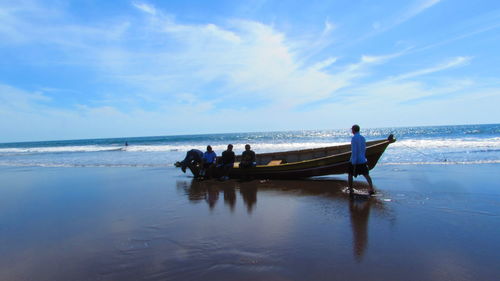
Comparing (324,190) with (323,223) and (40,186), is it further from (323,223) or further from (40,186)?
(40,186)

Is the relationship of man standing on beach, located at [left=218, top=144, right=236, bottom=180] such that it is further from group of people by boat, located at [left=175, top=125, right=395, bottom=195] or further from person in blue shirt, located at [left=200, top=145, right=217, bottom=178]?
person in blue shirt, located at [left=200, top=145, right=217, bottom=178]

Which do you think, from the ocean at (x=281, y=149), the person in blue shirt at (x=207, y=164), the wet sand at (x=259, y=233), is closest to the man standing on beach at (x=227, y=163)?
the person in blue shirt at (x=207, y=164)

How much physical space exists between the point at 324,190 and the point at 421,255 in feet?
15.6

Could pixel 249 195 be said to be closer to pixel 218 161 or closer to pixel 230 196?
pixel 230 196

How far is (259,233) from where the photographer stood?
5.06m

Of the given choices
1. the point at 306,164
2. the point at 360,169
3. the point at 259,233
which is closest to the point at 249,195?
the point at 306,164

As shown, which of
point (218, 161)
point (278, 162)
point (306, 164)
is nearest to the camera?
point (306, 164)

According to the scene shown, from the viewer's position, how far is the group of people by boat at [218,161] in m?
11.3

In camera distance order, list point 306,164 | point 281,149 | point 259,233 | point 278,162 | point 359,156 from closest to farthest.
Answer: point 259,233 < point 359,156 < point 306,164 < point 278,162 < point 281,149

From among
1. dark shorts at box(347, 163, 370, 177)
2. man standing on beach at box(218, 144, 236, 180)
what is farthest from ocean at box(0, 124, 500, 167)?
dark shorts at box(347, 163, 370, 177)

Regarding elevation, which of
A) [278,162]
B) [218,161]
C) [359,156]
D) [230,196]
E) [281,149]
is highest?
[359,156]

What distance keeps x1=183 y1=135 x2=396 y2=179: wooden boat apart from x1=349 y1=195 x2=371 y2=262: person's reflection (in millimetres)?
2383

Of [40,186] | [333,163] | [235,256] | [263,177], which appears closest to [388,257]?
[235,256]

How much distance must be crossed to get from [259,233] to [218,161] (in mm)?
7207
